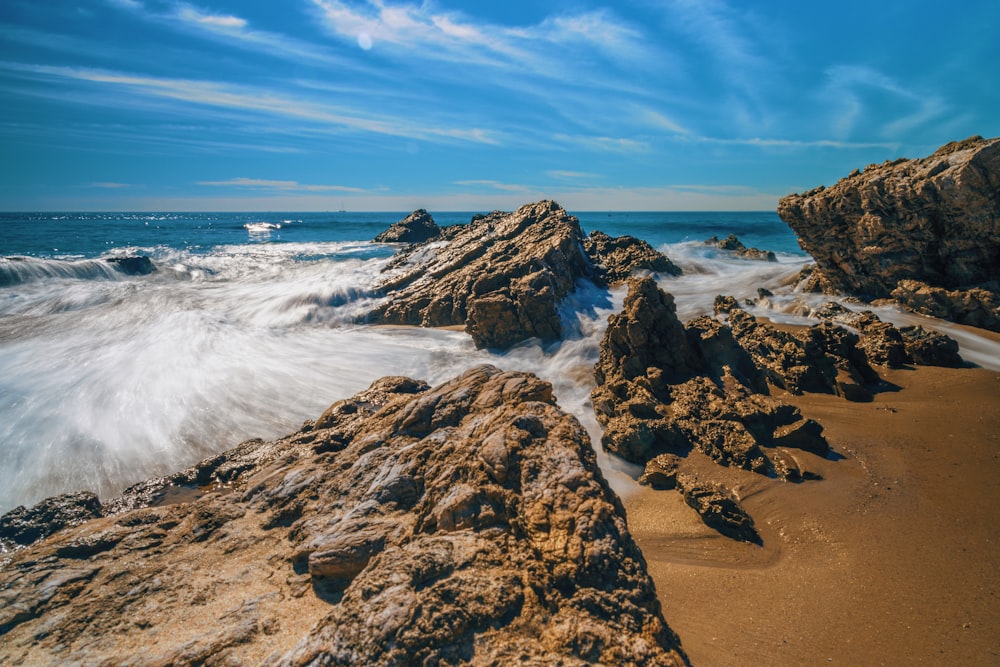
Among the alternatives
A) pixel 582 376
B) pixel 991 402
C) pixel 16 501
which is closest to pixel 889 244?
pixel 991 402

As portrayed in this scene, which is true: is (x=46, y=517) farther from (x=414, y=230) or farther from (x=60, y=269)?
(x=414, y=230)

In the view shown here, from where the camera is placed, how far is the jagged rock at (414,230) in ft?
151

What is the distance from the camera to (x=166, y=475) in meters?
7.09

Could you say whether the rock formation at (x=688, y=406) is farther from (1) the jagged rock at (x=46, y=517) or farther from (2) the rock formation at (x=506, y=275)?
(1) the jagged rock at (x=46, y=517)

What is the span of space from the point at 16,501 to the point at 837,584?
10.5 meters

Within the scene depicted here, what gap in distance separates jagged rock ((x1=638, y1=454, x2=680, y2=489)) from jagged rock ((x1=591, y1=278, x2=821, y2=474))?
246 mm

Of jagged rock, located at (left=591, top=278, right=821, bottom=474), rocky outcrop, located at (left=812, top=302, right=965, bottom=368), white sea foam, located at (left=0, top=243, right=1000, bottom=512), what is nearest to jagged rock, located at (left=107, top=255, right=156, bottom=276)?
white sea foam, located at (left=0, top=243, right=1000, bottom=512)

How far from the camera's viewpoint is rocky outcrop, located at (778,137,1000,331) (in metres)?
10.6

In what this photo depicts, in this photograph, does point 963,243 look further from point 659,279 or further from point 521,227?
point 521,227

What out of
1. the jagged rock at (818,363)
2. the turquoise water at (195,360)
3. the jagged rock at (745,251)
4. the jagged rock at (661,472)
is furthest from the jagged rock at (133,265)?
the jagged rock at (745,251)

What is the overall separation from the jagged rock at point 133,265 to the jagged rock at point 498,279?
16.7 m

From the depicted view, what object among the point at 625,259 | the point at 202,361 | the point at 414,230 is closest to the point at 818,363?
the point at 625,259

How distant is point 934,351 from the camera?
885 centimetres

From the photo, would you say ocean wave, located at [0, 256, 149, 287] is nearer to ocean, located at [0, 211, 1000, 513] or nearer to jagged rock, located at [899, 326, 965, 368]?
ocean, located at [0, 211, 1000, 513]
